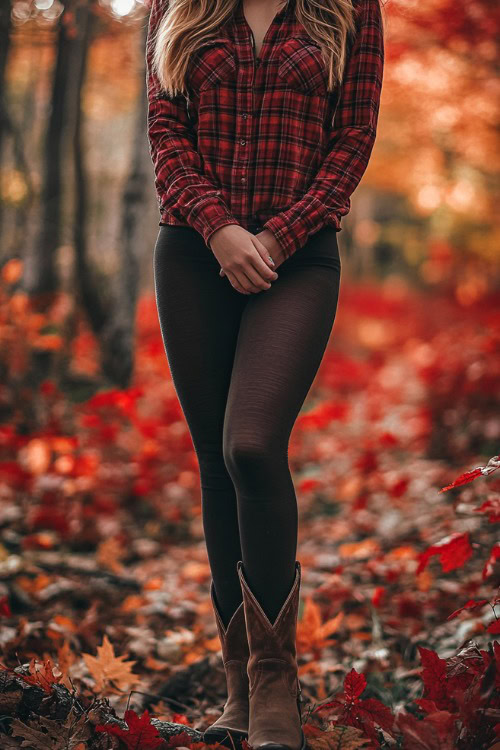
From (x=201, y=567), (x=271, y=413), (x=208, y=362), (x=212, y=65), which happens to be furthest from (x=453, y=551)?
(x=201, y=567)

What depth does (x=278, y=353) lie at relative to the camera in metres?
1.81

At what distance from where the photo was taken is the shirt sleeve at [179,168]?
188 cm

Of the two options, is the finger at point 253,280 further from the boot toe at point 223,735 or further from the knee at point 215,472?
the boot toe at point 223,735

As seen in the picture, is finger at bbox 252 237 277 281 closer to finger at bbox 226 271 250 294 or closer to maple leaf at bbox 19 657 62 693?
finger at bbox 226 271 250 294

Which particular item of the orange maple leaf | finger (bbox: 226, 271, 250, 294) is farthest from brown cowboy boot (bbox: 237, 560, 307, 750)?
the orange maple leaf

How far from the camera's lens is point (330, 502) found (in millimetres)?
5254

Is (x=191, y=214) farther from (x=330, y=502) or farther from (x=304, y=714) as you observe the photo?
(x=330, y=502)

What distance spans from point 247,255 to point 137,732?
3.89 ft

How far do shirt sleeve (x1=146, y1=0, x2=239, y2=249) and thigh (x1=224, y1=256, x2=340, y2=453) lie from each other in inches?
9.2

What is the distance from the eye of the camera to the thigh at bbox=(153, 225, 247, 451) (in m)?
1.97

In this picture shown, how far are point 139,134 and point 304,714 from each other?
223 inches

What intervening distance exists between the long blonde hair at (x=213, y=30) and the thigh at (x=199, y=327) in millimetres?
453

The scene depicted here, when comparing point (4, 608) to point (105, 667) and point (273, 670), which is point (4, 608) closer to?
point (105, 667)

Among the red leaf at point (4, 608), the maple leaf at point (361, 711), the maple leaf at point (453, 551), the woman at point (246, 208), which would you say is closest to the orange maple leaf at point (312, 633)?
the maple leaf at point (453, 551)
